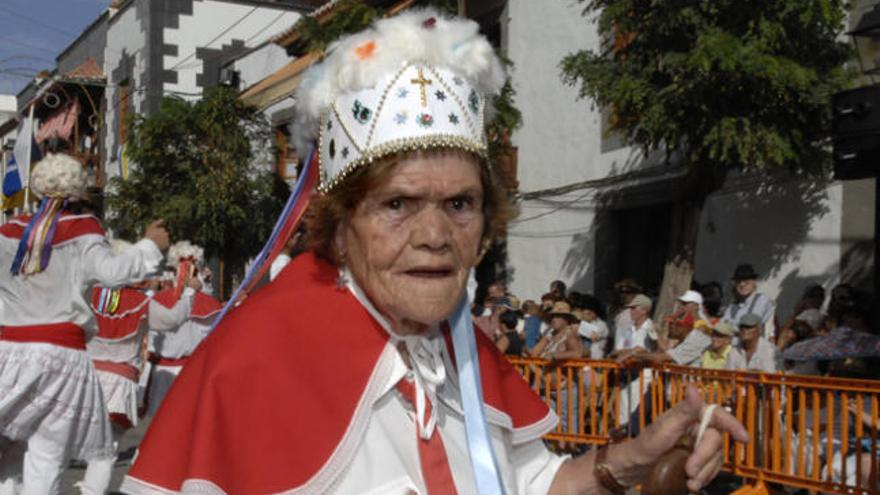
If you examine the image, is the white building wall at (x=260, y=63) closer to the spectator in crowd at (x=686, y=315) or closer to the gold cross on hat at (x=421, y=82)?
the spectator in crowd at (x=686, y=315)

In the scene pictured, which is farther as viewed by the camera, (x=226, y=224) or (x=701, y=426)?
(x=226, y=224)

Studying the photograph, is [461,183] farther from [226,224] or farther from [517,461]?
[226,224]

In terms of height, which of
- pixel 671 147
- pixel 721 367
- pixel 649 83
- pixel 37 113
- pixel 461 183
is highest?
pixel 37 113

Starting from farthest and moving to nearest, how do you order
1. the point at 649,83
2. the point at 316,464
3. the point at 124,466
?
the point at 649,83
the point at 124,466
the point at 316,464

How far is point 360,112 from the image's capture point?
2287 millimetres

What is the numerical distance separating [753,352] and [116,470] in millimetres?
5006

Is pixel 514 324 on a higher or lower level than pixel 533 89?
lower

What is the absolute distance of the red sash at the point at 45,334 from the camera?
5.37m

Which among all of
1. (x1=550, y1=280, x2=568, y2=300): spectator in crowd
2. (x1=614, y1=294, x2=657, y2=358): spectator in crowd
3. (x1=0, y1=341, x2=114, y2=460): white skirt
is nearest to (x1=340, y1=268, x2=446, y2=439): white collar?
(x1=0, y1=341, x2=114, y2=460): white skirt

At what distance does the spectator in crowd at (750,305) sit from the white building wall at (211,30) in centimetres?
1877

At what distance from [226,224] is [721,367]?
41.9 feet

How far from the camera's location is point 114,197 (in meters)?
20.0

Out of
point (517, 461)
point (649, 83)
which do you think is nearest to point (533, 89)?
point (649, 83)

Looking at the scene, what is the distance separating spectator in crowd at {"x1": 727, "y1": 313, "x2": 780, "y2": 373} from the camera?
741 centimetres
